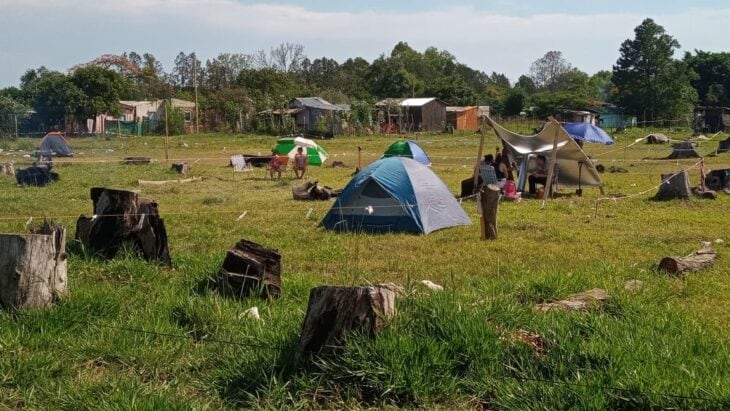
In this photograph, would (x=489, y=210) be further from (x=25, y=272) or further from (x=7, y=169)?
(x=7, y=169)

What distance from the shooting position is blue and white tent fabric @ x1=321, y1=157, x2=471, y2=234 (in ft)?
37.1

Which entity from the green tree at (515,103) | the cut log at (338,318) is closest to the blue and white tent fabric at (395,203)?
the cut log at (338,318)

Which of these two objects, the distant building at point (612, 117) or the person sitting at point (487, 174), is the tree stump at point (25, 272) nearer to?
the person sitting at point (487, 174)

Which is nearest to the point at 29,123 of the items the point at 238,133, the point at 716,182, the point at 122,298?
the point at 238,133

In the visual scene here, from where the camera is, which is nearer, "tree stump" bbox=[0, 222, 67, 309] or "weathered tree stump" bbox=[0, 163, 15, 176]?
"tree stump" bbox=[0, 222, 67, 309]

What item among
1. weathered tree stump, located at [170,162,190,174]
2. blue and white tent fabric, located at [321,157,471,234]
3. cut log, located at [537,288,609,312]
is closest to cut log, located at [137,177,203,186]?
weathered tree stump, located at [170,162,190,174]

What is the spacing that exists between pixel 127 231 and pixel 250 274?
1.98 metres

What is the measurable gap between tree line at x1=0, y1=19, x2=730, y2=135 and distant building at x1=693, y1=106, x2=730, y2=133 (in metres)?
5.87

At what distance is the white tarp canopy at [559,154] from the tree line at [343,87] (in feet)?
116

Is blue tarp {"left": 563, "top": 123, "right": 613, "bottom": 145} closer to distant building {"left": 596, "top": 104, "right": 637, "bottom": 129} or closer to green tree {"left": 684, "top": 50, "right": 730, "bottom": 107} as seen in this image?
distant building {"left": 596, "top": 104, "right": 637, "bottom": 129}

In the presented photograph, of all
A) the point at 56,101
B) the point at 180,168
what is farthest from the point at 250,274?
the point at 56,101

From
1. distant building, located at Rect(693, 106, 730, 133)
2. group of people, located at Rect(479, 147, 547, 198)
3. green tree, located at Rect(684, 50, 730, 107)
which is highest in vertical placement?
green tree, located at Rect(684, 50, 730, 107)

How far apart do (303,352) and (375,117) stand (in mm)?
53496

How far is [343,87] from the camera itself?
275 feet
